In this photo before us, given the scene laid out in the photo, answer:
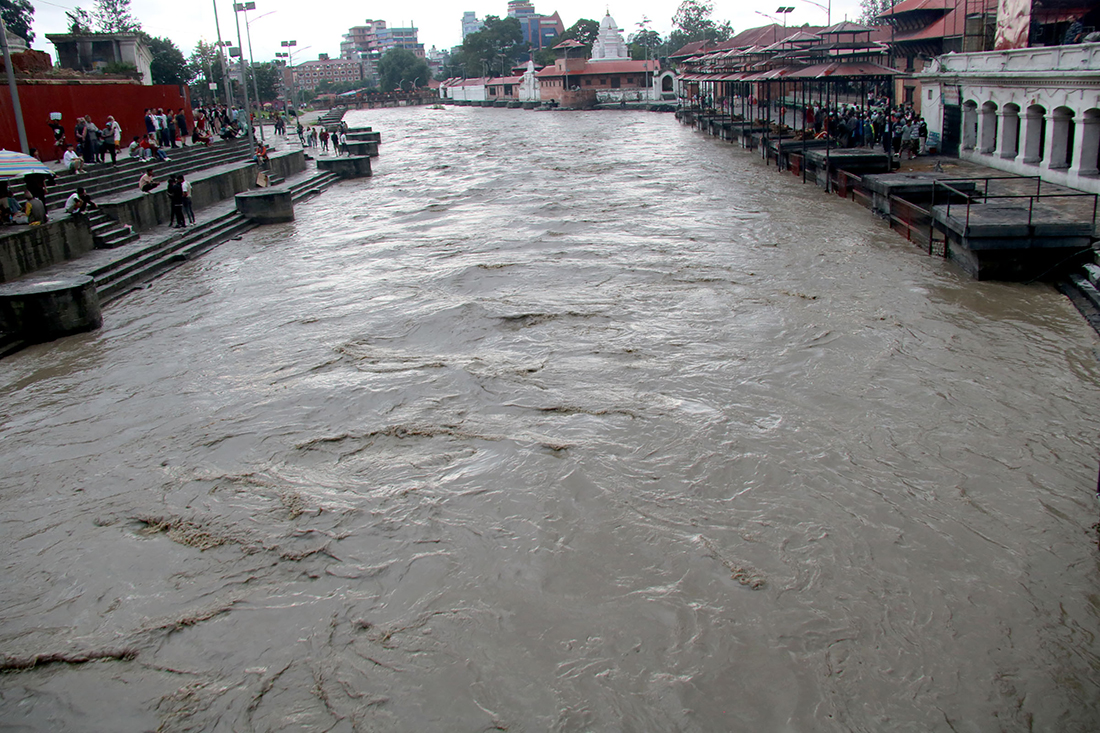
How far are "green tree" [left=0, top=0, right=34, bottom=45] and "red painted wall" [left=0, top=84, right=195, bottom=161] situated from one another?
29045 millimetres

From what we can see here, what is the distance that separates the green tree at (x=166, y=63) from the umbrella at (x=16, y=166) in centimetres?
5237

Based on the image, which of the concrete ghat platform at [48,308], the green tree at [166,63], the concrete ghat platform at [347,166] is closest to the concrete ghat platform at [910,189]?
the concrete ghat platform at [48,308]

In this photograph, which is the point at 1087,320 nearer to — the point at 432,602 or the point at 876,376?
the point at 876,376

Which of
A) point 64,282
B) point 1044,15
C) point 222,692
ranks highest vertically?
point 1044,15

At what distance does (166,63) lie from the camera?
206 ft

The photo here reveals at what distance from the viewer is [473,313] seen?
12.9 meters

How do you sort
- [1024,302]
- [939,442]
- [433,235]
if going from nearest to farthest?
1. [939,442]
2. [1024,302]
3. [433,235]

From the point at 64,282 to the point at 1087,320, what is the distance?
14.8m

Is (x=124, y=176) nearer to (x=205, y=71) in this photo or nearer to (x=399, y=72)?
(x=205, y=71)

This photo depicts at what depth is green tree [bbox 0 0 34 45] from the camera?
48.9 meters

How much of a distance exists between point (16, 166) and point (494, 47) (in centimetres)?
13477

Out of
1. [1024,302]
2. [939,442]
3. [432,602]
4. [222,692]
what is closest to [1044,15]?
[1024,302]

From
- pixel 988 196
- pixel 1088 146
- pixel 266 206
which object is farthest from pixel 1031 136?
pixel 266 206

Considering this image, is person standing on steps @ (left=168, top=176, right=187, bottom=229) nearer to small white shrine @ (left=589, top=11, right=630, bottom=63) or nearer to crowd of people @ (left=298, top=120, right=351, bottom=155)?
crowd of people @ (left=298, top=120, right=351, bottom=155)
